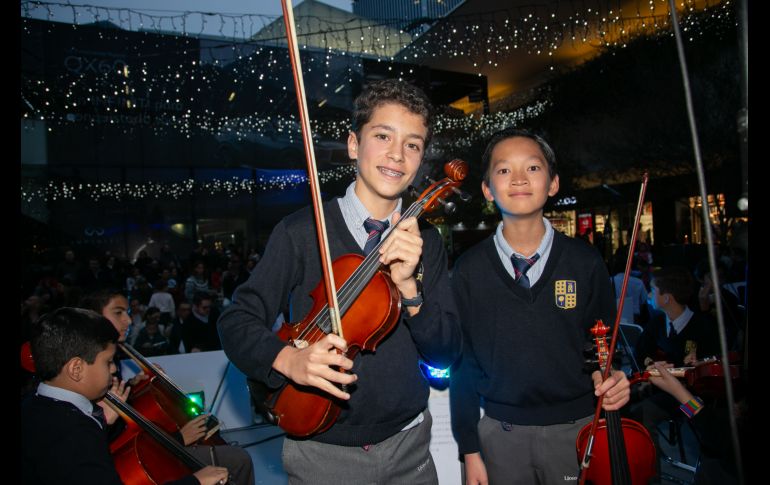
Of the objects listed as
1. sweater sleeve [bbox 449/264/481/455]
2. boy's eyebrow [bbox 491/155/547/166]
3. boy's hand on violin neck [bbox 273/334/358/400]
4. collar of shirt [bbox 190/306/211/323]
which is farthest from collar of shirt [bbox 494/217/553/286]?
collar of shirt [bbox 190/306/211/323]

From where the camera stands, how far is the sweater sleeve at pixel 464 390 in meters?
2.03

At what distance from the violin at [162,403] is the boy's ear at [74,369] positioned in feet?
3.96

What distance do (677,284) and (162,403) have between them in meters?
4.40

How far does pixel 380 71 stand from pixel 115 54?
27.5 ft

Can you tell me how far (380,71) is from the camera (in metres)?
16.8

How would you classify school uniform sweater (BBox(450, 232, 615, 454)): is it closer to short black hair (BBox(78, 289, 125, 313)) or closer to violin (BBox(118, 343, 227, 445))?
violin (BBox(118, 343, 227, 445))

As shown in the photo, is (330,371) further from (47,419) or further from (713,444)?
(713,444)

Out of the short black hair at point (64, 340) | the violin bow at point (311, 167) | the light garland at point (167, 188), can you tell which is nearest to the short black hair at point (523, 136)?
the violin bow at point (311, 167)

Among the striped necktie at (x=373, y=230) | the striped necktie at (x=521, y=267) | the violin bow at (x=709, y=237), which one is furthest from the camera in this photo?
the striped necktie at (x=521, y=267)

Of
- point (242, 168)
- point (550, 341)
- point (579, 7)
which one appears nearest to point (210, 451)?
point (550, 341)

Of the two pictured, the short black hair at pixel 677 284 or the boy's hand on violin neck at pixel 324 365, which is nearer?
the boy's hand on violin neck at pixel 324 365

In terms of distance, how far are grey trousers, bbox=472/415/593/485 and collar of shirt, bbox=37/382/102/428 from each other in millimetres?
1856

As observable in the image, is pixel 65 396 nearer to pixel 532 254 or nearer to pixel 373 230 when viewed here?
pixel 373 230

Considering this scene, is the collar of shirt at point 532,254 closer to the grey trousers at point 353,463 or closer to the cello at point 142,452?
the grey trousers at point 353,463
